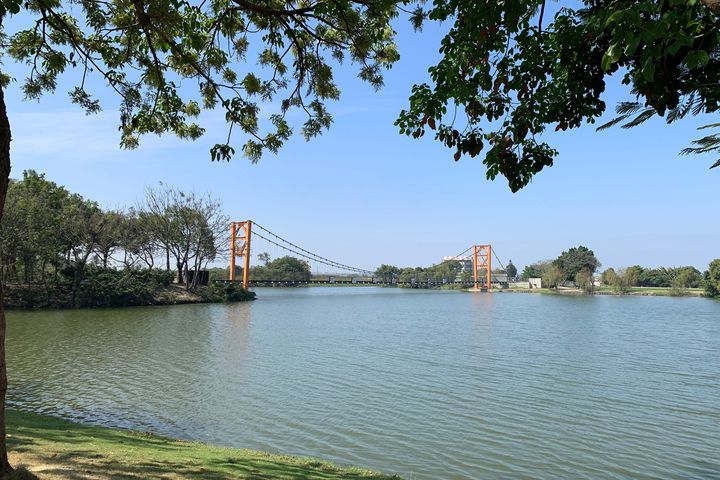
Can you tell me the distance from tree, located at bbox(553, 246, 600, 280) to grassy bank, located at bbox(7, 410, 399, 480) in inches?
3314

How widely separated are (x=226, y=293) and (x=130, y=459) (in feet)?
122

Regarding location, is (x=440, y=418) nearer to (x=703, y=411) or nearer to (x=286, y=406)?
(x=286, y=406)

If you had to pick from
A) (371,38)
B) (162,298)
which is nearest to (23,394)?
(371,38)

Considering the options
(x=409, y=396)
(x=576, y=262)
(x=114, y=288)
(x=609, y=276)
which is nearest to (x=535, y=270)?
(x=576, y=262)

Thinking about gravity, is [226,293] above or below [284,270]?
below

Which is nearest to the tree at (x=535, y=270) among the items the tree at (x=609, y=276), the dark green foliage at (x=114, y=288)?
the tree at (x=609, y=276)

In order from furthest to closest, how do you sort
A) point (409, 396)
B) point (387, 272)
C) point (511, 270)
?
point (511, 270) < point (387, 272) < point (409, 396)

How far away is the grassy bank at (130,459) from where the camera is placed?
356 cm

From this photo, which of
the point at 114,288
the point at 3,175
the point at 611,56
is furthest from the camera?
the point at 114,288

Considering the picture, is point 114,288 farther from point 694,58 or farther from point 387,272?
point 387,272

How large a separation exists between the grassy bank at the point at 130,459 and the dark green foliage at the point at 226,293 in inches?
1316

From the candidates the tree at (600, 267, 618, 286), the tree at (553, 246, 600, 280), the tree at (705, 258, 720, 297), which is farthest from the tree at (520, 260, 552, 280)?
the tree at (705, 258, 720, 297)

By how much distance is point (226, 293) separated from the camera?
131 feet

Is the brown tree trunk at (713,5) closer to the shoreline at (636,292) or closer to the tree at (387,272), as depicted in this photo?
the shoreline at (636,292)
